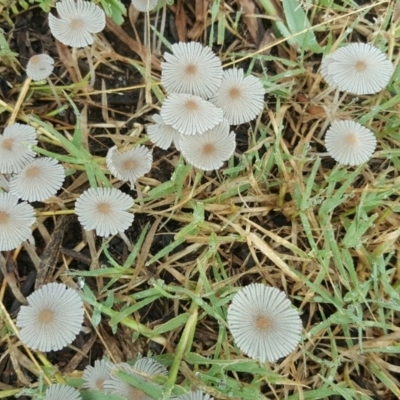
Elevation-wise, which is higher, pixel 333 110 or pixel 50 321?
pixel 333 110

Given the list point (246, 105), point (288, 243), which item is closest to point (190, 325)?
point (288, 243)

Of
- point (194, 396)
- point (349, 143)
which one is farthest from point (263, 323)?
point (349, 143)

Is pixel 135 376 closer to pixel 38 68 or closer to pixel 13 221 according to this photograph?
pixel 13 221

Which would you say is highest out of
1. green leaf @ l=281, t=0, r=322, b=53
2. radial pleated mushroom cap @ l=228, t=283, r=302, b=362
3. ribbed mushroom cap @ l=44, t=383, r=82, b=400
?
green leaf @ l=281, t=0, r=322, b=53

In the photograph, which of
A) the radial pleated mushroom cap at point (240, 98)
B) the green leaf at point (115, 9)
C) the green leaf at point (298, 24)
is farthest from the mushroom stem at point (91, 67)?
the green leaf at point (298, 24)

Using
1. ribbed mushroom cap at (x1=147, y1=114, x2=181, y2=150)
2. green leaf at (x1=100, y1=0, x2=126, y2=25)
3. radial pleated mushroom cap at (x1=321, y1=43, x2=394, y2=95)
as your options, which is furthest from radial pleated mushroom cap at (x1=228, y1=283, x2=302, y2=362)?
green leaf at (x1=100, y1=0, x2=126, y2=25)

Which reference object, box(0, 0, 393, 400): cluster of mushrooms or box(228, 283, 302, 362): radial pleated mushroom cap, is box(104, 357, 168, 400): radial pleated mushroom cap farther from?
box(228, 283, 302, 362): radial pleated mushroom cap

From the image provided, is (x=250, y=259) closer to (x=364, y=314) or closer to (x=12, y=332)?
(x=364, y=314)
